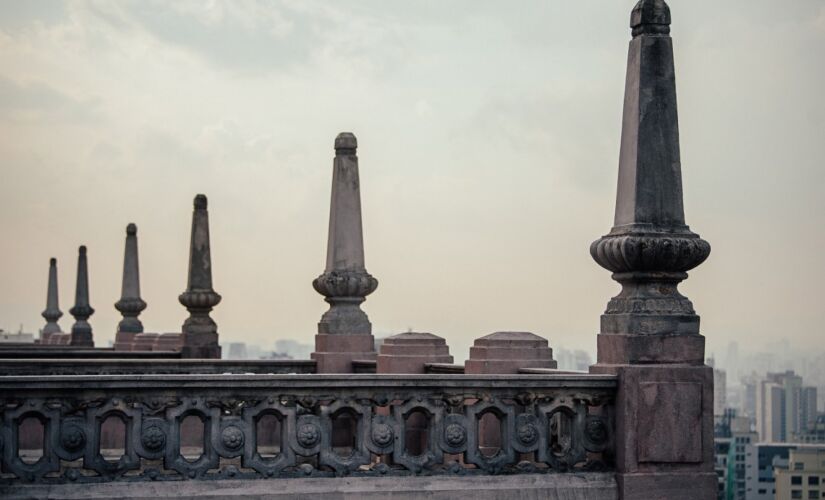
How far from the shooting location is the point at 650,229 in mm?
10922

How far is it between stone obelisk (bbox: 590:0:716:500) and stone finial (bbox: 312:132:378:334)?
285 inches

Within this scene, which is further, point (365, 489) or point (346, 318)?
point (346, 318)

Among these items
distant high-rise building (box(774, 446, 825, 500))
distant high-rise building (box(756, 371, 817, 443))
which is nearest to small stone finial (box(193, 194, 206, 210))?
distant high-rise building (box(774, 446, 825, 500))

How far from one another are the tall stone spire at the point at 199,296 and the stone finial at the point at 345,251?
619 cm

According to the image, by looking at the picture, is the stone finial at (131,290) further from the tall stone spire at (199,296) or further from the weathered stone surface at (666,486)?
the weathered stone surface at (666,486)

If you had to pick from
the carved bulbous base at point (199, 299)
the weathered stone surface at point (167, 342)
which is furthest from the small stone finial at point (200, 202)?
the weathered stone surface at point (167, 342)

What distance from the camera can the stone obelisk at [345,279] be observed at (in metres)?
18.1

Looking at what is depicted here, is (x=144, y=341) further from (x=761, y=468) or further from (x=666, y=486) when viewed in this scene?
(x=761, y=468)

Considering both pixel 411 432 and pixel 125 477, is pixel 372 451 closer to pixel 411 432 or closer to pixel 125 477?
pixel 125 477

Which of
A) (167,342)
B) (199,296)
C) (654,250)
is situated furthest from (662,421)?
(167,342)

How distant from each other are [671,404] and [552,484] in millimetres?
1188

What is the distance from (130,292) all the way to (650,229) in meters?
26.3

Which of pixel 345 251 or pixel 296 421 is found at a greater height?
pixel 345 251

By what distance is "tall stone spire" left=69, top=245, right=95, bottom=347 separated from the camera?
38000 mm
